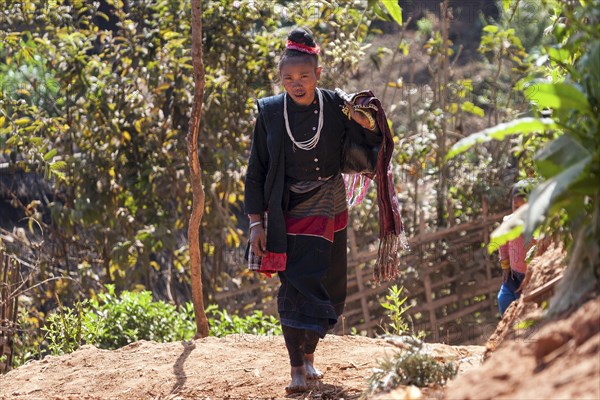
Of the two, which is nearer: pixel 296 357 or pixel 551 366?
pixel 551 366

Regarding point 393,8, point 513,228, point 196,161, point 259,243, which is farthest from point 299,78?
point 513,228

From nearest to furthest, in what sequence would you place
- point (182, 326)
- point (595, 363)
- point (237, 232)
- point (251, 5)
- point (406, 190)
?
point (595, 363) → point (182, 326) → point (251, 5) → point (237, 232) → point (406, 190)

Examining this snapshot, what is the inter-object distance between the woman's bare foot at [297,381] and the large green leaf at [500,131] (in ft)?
6.81

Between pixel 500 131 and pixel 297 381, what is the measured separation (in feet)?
7.16

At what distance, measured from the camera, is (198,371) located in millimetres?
5453

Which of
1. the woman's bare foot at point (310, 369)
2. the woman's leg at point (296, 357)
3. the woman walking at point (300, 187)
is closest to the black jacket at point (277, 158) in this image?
the woman walking at point (300, 187)

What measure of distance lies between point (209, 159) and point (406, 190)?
6.94 ft

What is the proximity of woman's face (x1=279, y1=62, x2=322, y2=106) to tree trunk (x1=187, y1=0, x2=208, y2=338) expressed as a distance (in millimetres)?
1281

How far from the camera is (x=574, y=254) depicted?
122 inches

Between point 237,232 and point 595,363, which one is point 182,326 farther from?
point 595,363

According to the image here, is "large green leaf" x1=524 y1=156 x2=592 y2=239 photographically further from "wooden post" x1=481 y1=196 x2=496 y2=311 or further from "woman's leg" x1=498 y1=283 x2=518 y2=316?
"wooden post" x1=481 y1=196 x2=496 y2=311

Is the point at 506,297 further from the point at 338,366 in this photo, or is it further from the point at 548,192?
the point at 548,192

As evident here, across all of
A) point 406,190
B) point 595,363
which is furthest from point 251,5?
point 595,363

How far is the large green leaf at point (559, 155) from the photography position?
9.91 ft
